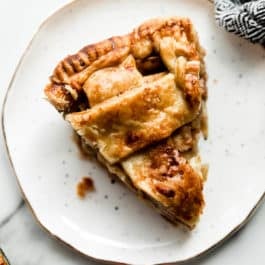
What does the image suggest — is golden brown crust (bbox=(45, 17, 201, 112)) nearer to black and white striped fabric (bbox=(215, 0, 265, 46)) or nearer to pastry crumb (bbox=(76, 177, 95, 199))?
black and white striped fabric (bbox=(215, 0, 265, 46))

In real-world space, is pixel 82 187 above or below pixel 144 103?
below

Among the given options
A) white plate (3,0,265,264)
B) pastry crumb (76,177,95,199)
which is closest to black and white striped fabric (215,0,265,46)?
white plate (3,0,265,264)

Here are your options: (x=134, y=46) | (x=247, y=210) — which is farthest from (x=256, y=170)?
(x=134, y=46)

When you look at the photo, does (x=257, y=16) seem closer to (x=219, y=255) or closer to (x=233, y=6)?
(x=233, y=6)

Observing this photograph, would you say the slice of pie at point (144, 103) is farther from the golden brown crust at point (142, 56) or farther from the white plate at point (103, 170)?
the white plate at point (103, 170)

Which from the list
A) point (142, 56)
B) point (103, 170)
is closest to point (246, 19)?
point (142, 56)

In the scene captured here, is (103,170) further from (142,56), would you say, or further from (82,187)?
(142,56)

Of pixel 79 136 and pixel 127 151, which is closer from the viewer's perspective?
pixel 127 151

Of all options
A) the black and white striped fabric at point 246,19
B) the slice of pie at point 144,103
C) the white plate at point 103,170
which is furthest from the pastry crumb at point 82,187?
the black and white striped fabric at point 246,19
